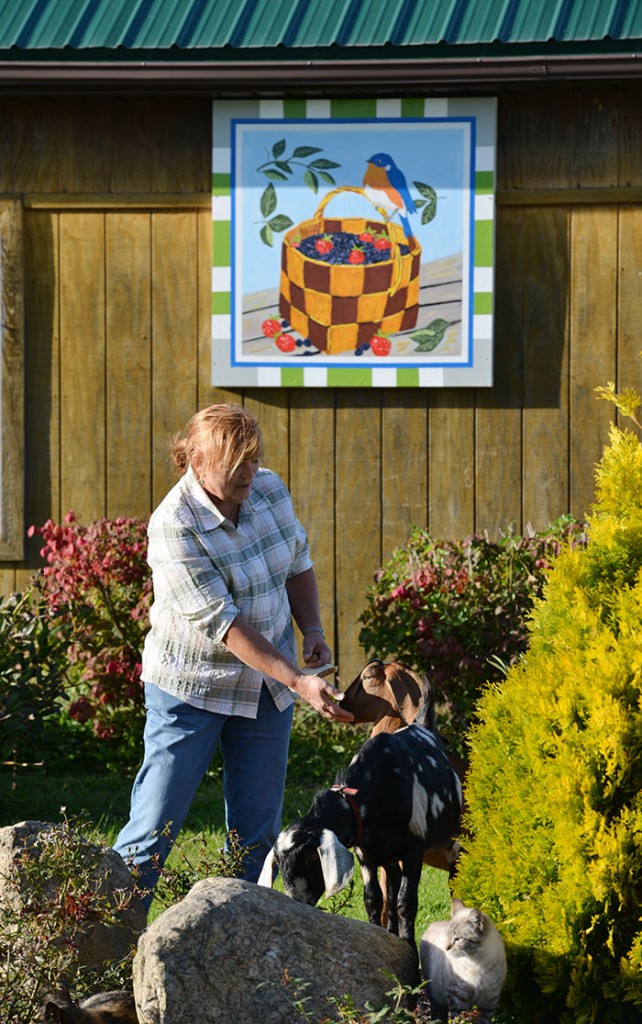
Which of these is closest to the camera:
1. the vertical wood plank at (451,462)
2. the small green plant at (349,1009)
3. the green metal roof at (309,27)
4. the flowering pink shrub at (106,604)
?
the small green plant at (349,1009)


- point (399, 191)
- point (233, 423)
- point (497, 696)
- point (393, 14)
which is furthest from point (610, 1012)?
point (393, 14)

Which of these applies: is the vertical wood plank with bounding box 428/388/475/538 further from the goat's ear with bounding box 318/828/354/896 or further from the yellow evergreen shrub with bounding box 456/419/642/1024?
the goat's ear with bounding box 318/828/354/896

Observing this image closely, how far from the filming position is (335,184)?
7.72 meters

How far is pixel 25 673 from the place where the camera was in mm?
6215

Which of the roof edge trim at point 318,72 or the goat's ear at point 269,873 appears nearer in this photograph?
the goat's ear at point 269,873

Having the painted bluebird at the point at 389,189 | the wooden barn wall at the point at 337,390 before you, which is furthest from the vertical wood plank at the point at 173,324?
the painted bluebird at the point at 389,189

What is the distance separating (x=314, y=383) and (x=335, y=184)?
1.23 m

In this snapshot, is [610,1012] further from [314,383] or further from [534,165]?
[534,165]

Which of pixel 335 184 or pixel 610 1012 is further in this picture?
pixel 335 184

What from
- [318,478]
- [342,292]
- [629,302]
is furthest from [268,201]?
[629,302]

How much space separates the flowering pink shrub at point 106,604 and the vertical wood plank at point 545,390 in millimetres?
2440

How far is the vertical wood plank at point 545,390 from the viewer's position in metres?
7.74

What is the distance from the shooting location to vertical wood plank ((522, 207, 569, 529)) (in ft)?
25.4

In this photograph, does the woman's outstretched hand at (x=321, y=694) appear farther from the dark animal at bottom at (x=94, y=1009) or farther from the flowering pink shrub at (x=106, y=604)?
the flowering pink shrub at (x=106, y=604)
